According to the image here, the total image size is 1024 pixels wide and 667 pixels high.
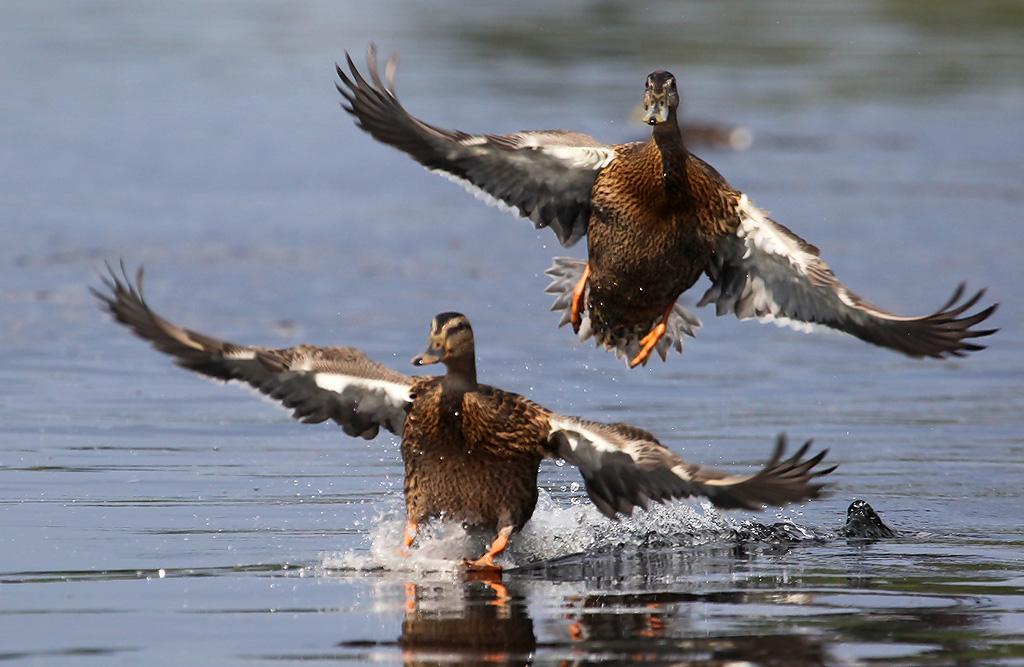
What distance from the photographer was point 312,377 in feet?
29.4

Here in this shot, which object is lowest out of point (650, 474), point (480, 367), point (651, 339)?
point (650, 474)

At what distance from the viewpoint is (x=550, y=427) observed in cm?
878

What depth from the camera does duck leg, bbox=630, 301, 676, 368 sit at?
9.93m

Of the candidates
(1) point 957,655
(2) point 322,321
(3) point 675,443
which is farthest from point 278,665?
(2) point 322,321

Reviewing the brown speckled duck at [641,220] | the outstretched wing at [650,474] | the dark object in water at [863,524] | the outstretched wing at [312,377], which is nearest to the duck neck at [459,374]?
the outstretched wing at [312,377]

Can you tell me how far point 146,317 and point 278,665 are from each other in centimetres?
247

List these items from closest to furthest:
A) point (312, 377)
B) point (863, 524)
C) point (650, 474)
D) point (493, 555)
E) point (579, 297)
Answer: point (650, 474) → point (493, 555) → point (312, 377) → point (863, 524) → point (579, 297)

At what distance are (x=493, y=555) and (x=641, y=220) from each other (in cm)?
195

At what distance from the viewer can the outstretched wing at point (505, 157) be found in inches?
384

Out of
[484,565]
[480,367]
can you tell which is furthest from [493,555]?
[480,367]

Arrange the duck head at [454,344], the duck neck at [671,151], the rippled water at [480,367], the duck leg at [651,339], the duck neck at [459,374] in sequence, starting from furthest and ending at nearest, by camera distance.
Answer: the duck leg at [651,339] → the duck neck at [671,151] → the duck neck at [459,374] → the duck head at [454,344] → the rippled water at [480,367]

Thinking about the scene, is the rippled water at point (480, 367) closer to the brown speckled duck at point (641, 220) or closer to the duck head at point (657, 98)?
the brown speckled duck at point (641, 220)

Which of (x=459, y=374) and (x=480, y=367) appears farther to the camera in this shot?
(x=480, y=367)

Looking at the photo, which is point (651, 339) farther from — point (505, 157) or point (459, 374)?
point (459, 374)
